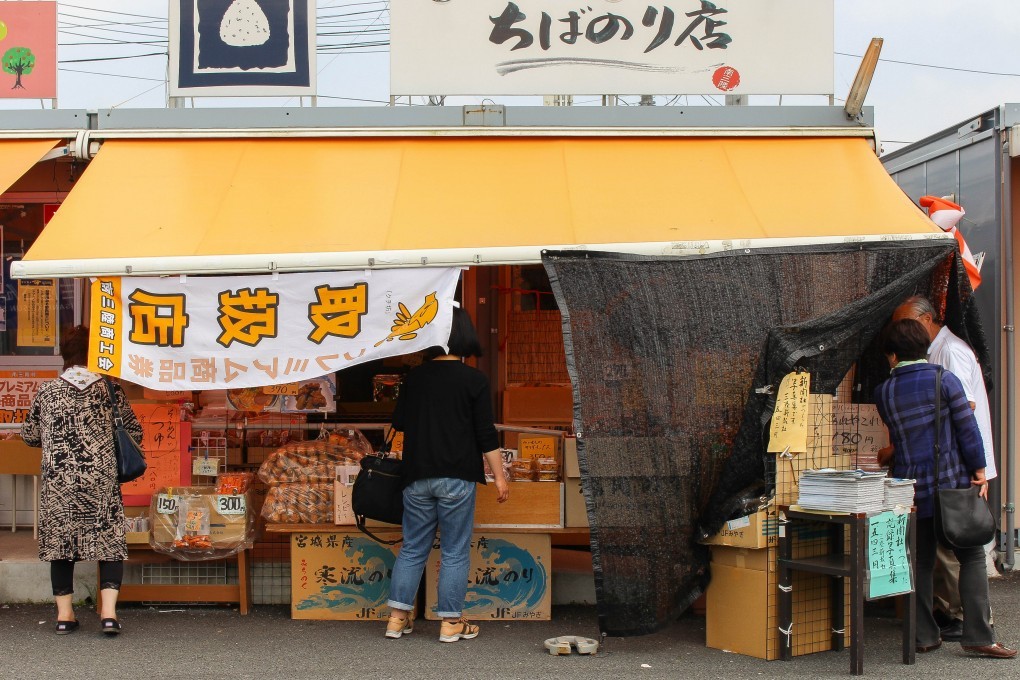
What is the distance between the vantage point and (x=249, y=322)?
609 cm

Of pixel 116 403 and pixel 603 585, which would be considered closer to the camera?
pixel 603 585

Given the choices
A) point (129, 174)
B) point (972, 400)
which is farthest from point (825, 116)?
point (129, 174)

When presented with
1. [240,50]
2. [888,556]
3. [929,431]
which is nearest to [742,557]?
[888,556]

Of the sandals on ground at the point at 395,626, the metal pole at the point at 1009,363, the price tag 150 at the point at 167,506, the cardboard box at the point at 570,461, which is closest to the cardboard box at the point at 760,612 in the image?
the cardboard box at the point at 570,461

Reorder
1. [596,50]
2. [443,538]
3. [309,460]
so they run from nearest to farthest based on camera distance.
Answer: [443,538] → [309,460] → [596,50]

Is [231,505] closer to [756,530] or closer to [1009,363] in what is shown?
[756,530]

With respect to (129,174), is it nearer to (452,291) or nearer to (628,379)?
(452,291)

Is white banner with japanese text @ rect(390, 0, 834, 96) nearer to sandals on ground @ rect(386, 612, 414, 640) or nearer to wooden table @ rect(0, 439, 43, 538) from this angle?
sandals on ground @ rect(386, 612, 414, 640)

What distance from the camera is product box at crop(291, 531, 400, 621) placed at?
6605 mm

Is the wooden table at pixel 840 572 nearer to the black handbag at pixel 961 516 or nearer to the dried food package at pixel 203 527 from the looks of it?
the black handbag at pixel 961 516

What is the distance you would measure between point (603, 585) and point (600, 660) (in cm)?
42

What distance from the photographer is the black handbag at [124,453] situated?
20.5 ft

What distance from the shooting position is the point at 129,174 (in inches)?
273

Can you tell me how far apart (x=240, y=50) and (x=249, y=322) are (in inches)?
92.4
